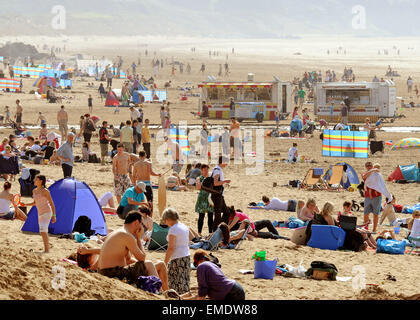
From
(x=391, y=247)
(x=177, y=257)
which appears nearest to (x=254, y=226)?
(x=391, y=247)

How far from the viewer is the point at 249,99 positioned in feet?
112

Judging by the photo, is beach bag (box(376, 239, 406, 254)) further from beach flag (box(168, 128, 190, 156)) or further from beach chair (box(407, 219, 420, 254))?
beach flag (box(168, 128, 190, 156))

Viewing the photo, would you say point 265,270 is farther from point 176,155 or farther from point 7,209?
point 176,155

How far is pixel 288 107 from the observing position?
34656mm

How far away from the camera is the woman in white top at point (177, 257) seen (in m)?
8.28

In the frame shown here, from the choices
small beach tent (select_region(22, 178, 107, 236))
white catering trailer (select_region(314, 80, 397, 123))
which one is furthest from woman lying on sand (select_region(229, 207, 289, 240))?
white catering trailer (select_region(314, 80, 397, 123))

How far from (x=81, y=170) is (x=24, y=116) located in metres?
15.4

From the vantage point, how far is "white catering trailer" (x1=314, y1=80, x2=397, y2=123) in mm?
33000

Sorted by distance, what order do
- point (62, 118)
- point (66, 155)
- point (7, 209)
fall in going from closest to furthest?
point (7, 209) < point (66, 155) < point (62, 118)

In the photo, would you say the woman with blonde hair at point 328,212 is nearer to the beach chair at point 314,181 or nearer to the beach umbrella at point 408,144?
the beach chair at point 314,181

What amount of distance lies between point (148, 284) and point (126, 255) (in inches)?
17.6

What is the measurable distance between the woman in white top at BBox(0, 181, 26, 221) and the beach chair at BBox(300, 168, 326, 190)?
709cm

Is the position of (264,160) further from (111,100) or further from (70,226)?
(111,100)
